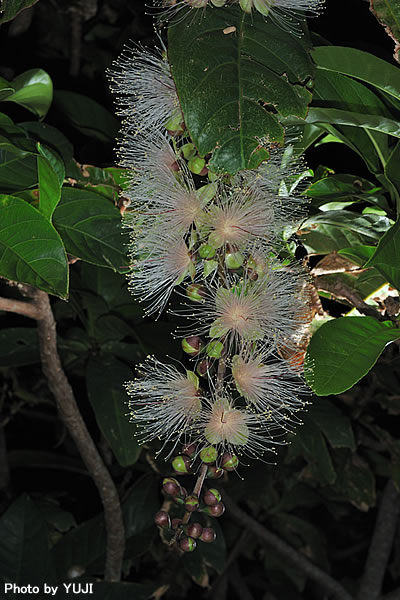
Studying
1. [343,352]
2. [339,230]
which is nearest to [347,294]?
[339,230]

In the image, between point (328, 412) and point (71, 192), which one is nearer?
point (71, 192)

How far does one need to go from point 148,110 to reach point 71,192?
7.3 inches

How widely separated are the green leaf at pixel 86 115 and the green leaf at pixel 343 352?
27.0 inches

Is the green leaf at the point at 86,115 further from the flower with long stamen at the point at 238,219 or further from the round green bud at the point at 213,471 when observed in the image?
the round green bud at the point at 213,471

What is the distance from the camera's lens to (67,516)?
129cm

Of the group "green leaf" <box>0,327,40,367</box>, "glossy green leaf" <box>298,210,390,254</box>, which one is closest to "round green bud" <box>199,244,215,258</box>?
"glossy green leaf" <box>298,210,390,254</box>

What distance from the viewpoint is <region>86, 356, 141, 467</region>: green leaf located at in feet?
3.29

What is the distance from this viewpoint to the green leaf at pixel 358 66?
649 millimetres

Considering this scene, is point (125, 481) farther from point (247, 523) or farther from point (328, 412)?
point (328, 412)

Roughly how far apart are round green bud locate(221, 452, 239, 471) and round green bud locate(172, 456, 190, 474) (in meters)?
0.03

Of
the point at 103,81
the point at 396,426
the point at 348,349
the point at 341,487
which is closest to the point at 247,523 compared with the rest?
the point at 341,487

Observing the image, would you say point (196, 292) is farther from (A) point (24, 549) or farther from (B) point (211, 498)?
(A) point (24, 549)

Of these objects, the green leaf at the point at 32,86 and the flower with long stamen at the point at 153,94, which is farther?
the green leaf at the point at 32,86

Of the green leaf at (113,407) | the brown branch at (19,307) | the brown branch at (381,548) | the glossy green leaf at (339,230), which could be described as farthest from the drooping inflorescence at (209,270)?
the brown branch at (381,548)
